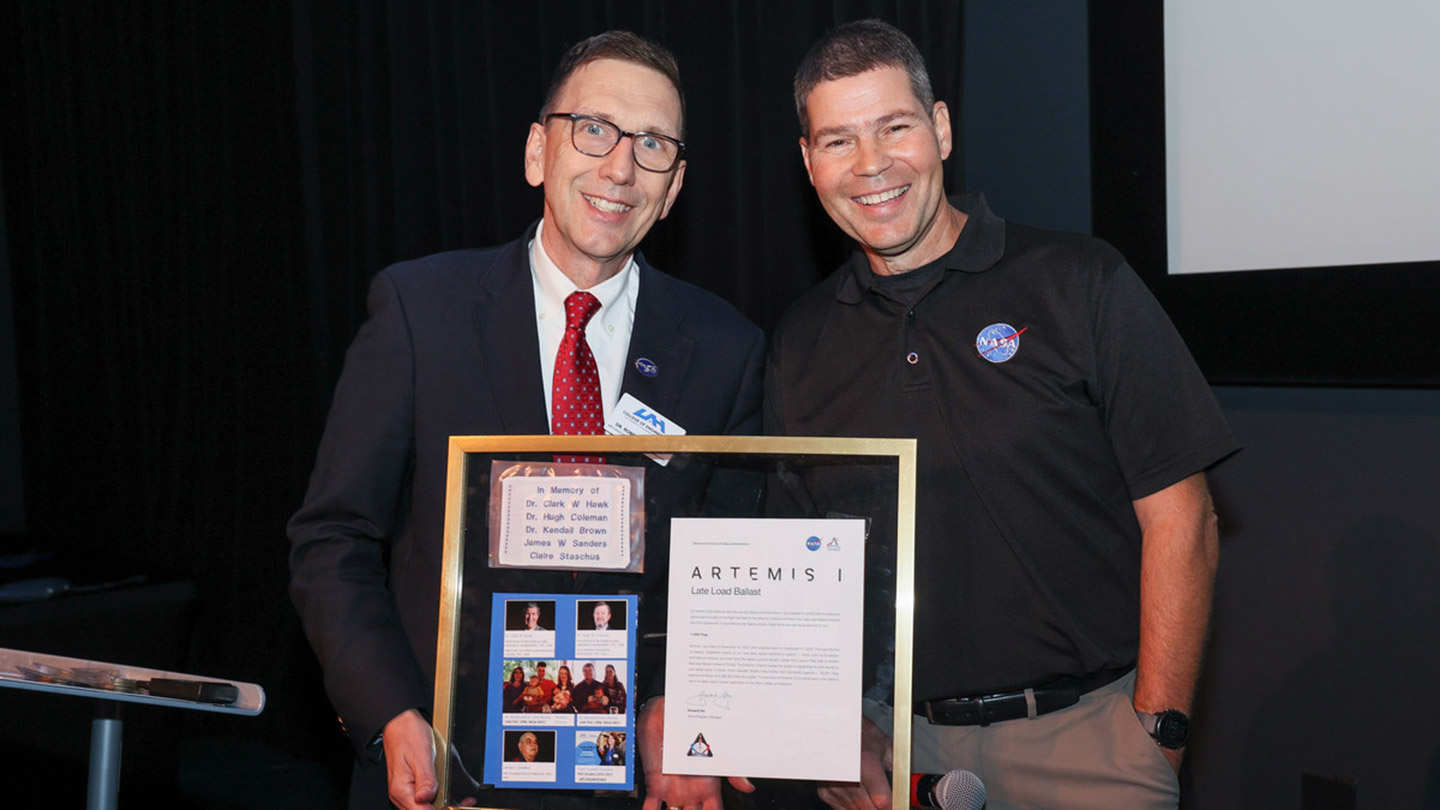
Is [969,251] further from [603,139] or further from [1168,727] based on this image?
[1168,727]

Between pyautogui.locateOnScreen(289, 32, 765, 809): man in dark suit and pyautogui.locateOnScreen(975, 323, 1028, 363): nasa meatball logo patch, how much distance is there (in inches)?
16.8

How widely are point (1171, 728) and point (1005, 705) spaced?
0.87ft

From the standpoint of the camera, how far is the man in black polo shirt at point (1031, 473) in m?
1.82

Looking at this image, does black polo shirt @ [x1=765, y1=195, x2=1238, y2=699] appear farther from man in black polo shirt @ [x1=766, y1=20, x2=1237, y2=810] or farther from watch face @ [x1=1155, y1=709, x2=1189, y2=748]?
watch face @ [x1=1155, y1=709, x2=1189, y2=748]

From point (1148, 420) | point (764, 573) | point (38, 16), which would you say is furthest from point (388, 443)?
point (38, 16)

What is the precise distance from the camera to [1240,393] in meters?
2.71

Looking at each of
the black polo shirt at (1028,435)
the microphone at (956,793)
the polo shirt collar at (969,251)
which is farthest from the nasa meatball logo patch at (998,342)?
the microphone at (956,793)

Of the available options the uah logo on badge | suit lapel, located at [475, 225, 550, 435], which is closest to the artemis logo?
the uah logo on badge

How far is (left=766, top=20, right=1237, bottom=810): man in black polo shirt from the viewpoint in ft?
5.97

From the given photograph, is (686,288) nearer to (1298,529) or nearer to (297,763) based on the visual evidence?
(1298,529)

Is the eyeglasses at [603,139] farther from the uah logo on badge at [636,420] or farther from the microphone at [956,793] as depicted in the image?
the microphone at [956,793]

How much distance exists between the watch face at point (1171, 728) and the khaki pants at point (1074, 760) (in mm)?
25

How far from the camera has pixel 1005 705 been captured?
1.81m

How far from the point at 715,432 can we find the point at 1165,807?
967 millimetres
